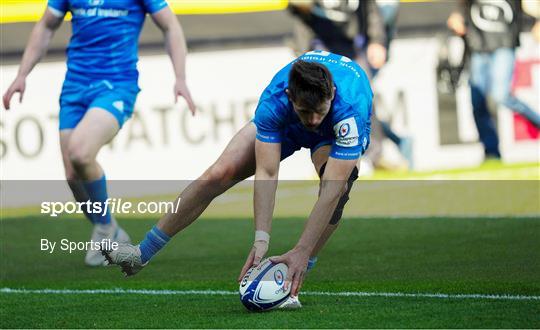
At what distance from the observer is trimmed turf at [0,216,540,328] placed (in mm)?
6094

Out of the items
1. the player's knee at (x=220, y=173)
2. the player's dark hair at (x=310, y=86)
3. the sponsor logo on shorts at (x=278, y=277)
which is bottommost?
the sponsor logo on shorts at (x=278, y=277)

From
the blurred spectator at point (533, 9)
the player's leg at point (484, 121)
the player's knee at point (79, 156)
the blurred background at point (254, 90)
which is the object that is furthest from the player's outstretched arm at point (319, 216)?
the blurred spectator at point (533, 9)

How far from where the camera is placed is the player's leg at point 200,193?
265 inches

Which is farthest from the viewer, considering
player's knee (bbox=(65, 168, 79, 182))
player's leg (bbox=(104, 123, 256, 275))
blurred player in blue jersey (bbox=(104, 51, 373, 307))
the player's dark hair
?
player's knee (bbox=(65, 168, 79, 182))

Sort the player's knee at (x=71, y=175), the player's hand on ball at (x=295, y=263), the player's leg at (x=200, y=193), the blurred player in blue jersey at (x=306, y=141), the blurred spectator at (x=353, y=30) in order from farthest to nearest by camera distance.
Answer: the blurred spectator at (x=353, y=30) → the player's knee at (x=71, y=175) → the player's leg at (x=200, y=193) → the player's hand on ball at (x=295, y=263) → the blurred player in blue jersey at (x=306, y=141)

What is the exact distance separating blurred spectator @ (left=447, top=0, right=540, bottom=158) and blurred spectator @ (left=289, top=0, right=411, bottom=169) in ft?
2.97

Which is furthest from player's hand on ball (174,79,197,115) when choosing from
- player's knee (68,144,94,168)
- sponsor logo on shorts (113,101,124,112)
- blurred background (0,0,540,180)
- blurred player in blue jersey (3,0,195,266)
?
blurred background (0,0,540,180)

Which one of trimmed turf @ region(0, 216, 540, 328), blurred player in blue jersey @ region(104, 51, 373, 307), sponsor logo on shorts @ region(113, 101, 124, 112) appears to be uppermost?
blurred player in blue jersey @ region(104, 51, 373, 307)

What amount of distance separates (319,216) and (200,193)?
1.12 m

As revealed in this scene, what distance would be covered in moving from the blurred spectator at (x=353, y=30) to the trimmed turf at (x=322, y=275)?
3.94 m

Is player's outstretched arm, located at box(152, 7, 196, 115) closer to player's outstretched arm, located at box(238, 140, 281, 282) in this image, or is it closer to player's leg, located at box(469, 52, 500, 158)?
player's outstretched arm, located at box(238, 140, 281, 282)

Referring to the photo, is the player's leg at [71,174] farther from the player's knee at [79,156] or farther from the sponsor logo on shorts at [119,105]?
the sponsor logo on shorts at [119,105]

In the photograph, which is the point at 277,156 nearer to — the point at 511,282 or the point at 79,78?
the point at 511,282

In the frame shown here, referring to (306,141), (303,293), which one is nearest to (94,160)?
(303,293)
